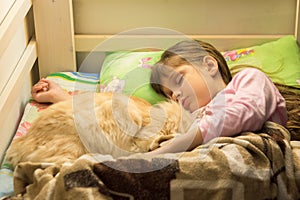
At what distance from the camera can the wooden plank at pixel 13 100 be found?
5.11 feet

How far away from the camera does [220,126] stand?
1396mm

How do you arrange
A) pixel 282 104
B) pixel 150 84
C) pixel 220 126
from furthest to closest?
pixel 150 84 → pixel 282 104 → pixel 220 126

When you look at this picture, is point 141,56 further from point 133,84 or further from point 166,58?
point 166,58

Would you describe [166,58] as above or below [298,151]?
above

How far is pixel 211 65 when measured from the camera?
64.1 inches

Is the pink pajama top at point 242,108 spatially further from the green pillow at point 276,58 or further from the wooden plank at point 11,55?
the wooden plank at point 11,55

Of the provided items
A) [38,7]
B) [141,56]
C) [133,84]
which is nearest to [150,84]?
[133,84]

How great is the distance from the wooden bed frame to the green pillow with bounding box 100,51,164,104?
0.09 metres

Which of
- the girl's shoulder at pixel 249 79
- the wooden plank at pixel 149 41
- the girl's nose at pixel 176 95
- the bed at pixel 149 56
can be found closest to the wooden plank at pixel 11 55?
the bed at pixel 149 56

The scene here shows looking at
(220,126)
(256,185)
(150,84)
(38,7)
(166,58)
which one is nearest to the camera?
(256,185)

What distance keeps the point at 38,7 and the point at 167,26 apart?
0.45 m

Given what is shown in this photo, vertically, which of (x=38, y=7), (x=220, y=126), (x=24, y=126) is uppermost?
(x=38, y=7)

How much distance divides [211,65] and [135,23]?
521 millimetres

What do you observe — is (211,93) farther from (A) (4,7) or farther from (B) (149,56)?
(A) (4,7)
